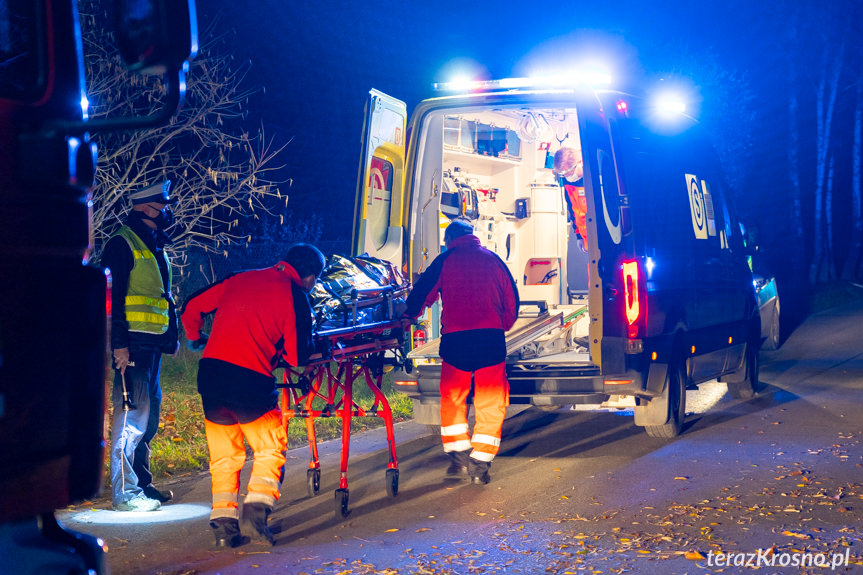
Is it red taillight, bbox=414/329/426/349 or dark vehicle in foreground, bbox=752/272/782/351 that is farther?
dark vehicle in foreground, bbox=752/272/782/351

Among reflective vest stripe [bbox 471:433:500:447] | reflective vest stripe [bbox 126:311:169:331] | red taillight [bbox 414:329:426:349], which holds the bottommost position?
reflective vest stripe [bbox 471:433:500:447]

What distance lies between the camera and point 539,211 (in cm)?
1005

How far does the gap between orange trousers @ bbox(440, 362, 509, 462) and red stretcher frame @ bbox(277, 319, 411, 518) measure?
0.47m

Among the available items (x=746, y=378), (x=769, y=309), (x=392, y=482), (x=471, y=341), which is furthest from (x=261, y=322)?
(x=769, y=309)

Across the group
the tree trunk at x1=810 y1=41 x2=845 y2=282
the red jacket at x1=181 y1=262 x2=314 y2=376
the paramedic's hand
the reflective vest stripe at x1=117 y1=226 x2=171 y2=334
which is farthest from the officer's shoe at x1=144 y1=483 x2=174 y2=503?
the tree trunk at x1=810 y1=41 x2=845 y2=282

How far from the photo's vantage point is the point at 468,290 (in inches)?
261

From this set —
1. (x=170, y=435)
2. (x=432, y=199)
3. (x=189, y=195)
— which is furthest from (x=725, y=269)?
(x=189, y=195)

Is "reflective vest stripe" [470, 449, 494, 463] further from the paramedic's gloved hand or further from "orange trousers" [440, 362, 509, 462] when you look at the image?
the paramedic's gloved hand

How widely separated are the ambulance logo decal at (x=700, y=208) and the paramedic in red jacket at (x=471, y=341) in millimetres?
2194

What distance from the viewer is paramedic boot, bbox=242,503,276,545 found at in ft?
16.1

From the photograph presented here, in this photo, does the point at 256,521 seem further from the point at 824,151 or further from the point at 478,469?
the point at 824,151

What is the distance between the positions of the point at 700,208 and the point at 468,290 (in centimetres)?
281

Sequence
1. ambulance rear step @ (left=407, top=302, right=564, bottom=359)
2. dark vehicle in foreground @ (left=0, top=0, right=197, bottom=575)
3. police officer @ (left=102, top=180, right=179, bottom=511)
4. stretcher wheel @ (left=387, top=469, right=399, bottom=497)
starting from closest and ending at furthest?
dark vehicle in foreground @ (left=0, top=0, right=197, bottom=575)
police officer @ (left=102, top=180, right=179, bottom=511)
stretcher wheel @ (left=387, top=469, right=399, bottom=497)
ambulance rear step @ (left=407, top=302, right=564, bottom=359)

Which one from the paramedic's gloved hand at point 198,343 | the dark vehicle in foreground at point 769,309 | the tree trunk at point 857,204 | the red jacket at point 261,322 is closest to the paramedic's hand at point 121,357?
the paramedic's gloved hand at point 198,343
